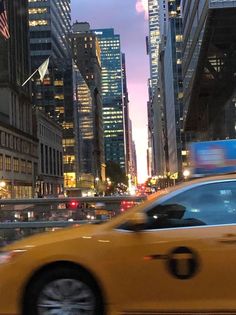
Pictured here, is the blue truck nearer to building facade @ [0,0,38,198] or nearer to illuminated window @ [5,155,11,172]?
building facade @ [0,0,38,198]

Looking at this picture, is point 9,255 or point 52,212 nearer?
point 9,255

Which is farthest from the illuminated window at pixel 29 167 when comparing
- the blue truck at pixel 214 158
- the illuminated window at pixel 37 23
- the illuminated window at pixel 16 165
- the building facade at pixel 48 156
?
the blue truck at pixel 214 158

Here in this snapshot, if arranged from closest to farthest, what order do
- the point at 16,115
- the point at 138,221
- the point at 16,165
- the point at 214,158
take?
1. the point at 138,221
2. the point at 214,158
3. the point at 16,165
4. the point at 16,115

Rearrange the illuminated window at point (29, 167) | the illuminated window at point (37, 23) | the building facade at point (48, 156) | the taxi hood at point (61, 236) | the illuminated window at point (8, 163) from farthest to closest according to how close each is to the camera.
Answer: the illuminated window at point (37, 23) → the building facade at point (48, 156) → the illuminated window at point (29, 167) → the illuminated window at point (8, 163) → the taxi hood at point (61, 236)

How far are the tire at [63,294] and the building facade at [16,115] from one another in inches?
2961

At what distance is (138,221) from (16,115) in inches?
3643

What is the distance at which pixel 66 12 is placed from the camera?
547 feet

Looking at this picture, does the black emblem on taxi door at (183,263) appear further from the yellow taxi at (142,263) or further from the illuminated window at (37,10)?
the illuminated window at (37,10)

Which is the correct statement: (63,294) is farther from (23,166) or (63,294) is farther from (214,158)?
(23,166)

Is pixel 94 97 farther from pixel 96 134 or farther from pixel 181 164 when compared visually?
pixel 181 164

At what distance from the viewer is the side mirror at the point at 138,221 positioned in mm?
5801

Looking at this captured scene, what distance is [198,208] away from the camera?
5.97m

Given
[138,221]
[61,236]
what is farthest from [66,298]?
[138,221]

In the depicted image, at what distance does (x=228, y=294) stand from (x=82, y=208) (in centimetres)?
622
